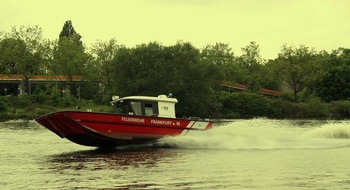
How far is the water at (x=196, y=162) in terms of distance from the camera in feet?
75.4

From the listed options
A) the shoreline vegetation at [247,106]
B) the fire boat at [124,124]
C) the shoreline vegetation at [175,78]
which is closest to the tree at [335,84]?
the shoreline vegetation at [175,78]

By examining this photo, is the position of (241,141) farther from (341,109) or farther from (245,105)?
(341,109)

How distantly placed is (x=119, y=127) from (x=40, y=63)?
81.5 m

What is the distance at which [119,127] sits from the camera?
35562 mm

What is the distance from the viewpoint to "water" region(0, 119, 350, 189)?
75.4 ft

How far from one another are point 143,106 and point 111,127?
2.98m

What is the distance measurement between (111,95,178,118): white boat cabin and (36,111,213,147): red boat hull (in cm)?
95

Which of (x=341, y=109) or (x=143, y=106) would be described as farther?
(x=341, y=109)

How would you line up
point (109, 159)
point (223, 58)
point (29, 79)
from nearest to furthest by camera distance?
point (109, 159)
point (29, 79)
point (223, 58)

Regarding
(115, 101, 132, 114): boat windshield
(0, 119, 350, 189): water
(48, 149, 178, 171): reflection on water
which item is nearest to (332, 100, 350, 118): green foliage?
(0, 119, 350, 189): water

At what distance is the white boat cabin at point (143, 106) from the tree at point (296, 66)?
82.1 m

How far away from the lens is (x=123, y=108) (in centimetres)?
3703

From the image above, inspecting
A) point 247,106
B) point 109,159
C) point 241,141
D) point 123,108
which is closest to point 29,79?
point 247,106

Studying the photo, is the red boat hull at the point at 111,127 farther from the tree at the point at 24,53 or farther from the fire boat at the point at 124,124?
the tree at the point at 24,53
